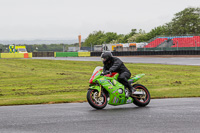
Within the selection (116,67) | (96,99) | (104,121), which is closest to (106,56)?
(116,67)

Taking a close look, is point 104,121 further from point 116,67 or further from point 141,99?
point 141,99

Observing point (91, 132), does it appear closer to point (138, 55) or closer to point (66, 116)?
point (66, 116)

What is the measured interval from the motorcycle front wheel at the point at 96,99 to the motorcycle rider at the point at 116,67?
2.31 ft

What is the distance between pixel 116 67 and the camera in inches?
396

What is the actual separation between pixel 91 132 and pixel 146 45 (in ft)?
219

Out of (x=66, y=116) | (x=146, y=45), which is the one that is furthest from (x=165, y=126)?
(x=146, y=45)

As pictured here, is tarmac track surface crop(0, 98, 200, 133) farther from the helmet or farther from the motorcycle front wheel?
the helmet

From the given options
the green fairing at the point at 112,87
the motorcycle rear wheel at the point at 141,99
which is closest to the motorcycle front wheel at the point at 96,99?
the green fairing at the point at 112,87

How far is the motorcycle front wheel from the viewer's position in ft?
31.9

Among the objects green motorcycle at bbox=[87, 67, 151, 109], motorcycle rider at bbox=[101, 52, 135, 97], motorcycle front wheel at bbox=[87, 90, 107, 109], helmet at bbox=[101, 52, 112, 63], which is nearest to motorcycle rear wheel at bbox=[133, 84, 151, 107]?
green motorcycle at bbox=[87, 67, 151, 109]

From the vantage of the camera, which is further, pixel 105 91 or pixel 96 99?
pixel 105 91

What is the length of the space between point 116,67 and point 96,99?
3.51 feet

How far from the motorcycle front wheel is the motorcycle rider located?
0.70m

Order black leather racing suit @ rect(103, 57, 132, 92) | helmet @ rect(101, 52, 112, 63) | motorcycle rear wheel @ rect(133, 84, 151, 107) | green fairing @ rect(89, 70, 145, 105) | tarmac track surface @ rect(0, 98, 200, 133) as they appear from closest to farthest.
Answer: tarmac track surface @ rect(0, 98, 200, 133) < green fairing @ rect(89, 70, 145, 105) < helmet @ rect(101, 52, 112, 63) < black leather racing suit @ rect(103, 57, 132, 92) < motorcycle rear wheel @ rect(133, 84, 151, 107)
